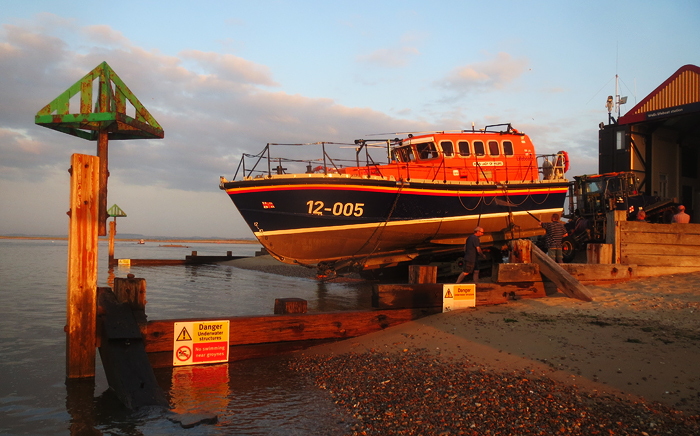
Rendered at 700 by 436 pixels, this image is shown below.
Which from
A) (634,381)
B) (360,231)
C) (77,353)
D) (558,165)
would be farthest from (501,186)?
(77,353)

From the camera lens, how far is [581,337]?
546 centimetres

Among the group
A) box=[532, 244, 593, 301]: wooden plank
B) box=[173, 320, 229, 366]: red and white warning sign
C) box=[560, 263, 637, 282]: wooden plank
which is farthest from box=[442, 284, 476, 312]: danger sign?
box=[173, 320, 229, 366]: red and white warning sign

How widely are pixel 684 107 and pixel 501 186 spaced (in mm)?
6586

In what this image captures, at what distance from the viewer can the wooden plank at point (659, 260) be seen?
895 centimetres

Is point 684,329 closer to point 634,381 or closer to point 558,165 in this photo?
point 634,381

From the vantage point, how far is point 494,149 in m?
13.2

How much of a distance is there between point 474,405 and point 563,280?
4239 millimetres

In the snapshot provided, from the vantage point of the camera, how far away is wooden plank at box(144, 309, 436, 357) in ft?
17.2

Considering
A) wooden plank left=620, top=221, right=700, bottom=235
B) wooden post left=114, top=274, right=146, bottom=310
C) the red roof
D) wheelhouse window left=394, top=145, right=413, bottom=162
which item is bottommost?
wooden post left=114, top=274, right=146, bottom=310

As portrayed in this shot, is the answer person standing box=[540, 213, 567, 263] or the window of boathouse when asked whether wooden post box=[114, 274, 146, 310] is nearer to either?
person standing box=[540, 213, 567, 263]

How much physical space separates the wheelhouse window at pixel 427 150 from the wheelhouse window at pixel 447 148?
219mm

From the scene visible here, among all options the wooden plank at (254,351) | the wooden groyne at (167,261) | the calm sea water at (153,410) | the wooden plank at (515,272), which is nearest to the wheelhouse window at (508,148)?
the wooden plank at (515,272)

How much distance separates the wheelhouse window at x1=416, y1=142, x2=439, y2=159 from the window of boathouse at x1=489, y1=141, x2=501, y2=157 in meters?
1.67

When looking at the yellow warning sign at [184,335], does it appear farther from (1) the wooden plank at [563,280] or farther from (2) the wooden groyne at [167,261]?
(2) the wooden groyne at [167,261]
